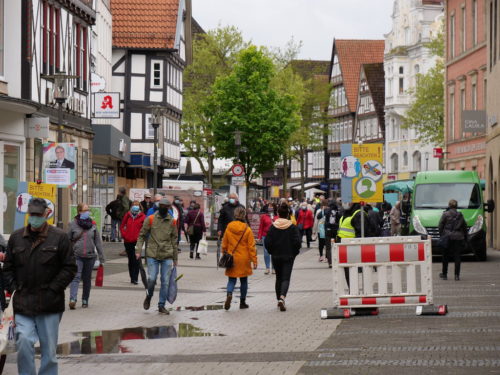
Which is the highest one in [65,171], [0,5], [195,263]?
[0,5]

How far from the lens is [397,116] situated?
4104 inches

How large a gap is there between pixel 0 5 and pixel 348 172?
420 inches

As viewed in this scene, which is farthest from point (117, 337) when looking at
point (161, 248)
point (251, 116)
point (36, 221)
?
point (251, 116)

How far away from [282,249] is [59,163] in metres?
6.29

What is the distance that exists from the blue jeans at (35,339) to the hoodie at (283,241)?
9.77 m

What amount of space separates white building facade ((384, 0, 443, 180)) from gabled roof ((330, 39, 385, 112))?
14581 millimetres

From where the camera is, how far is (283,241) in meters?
20.0

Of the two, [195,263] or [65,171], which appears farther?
[195,263]

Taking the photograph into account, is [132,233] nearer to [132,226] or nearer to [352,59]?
[132,226]

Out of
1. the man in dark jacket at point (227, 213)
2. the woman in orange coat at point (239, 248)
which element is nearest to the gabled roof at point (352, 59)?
the man in dark jacket at point (227, 213)

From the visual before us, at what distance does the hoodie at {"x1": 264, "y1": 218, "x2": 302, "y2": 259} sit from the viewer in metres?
20.0

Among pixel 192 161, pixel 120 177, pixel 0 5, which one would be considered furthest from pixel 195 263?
pixel 192 161

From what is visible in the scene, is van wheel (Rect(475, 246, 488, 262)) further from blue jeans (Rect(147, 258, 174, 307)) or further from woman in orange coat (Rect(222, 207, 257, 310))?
blue jeans (Rect(147, 258, 174, 307))

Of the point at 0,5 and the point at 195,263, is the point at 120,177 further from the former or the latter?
the point at 0,5
